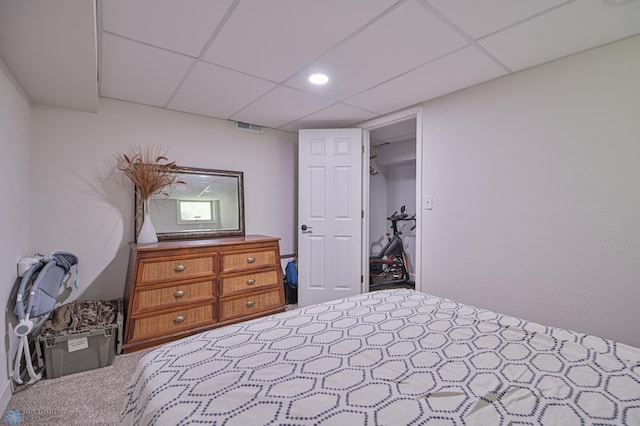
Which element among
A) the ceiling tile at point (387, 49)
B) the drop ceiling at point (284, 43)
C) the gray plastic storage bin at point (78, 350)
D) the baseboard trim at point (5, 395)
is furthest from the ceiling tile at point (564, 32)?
the baseboard trim at point (5, 395)

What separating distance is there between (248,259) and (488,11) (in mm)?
2499

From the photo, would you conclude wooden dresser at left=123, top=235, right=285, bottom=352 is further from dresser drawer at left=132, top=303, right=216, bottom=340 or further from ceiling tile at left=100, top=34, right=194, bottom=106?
ceiling tile at left=100, top=34, right=194, bottom=106

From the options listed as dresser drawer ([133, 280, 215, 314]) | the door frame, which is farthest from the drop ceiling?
dresser drawer ([133, 280, 215, 314])

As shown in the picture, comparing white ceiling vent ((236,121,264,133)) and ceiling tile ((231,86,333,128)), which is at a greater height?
ceiling tile ((231,86,333,128))

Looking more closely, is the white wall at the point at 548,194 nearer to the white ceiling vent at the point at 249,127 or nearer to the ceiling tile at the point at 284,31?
the ceiling tile at the point at 284,31

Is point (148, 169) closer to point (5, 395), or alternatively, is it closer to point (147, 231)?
point (147, 231)

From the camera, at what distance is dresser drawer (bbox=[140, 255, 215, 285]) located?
7.48 feet

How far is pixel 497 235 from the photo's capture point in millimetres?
2219

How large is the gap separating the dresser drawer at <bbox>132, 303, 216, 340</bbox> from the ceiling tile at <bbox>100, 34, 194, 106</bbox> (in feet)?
6.02

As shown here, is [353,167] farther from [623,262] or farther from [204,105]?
[623,262]

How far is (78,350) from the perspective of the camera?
6.54 feet

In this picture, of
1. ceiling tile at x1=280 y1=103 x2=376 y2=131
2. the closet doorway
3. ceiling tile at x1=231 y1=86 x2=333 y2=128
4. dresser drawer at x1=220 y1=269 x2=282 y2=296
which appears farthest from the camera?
the closet doorway

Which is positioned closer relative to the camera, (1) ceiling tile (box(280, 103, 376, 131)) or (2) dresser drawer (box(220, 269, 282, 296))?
(2) dresser drawer (box(220, 269, 282, 296))

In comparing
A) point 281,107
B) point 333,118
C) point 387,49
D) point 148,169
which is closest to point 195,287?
point 148,169
